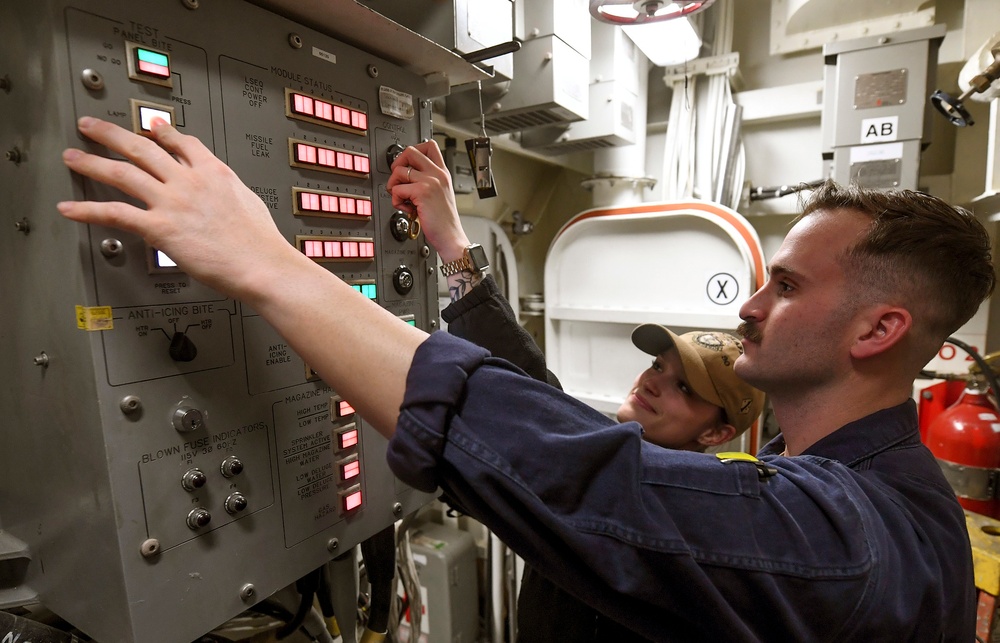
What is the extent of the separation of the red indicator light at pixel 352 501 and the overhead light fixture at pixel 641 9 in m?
1.16

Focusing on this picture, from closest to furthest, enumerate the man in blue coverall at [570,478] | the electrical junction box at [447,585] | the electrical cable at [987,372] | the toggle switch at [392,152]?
1. the man in blue coverall at [570,478]
2. the toggle switch at [392,152]
3. the electrical cable at [987,372]
4. the electrical junction box at [447,585]

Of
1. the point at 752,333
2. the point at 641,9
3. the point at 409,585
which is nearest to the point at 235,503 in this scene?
the point at 409,585

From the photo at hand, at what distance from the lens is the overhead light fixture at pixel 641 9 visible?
48.1 inches

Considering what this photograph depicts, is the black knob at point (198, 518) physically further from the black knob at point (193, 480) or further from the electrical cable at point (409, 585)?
the electrical cable at point (409, 585)

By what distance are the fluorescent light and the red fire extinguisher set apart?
144cm

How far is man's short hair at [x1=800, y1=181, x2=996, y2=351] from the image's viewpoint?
2.35 feet

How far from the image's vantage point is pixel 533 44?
1373mm

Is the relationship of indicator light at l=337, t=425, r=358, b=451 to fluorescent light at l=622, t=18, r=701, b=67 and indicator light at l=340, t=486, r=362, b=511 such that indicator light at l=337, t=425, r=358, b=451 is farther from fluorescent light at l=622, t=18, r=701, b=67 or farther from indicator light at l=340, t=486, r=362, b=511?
fluorescent light at l=622, t=18, r=701, b=67

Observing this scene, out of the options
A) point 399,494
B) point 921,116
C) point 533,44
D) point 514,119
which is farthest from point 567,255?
point 399,494

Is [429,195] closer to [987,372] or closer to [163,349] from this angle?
[163,349]

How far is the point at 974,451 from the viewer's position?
5.21ft

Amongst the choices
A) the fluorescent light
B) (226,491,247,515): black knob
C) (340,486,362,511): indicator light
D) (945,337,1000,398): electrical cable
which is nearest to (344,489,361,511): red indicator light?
(340,486,362,511): indicator light

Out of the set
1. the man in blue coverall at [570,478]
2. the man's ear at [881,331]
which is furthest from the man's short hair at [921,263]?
the man in blue coverall at [570,478]

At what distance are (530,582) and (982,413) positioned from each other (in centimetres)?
158
